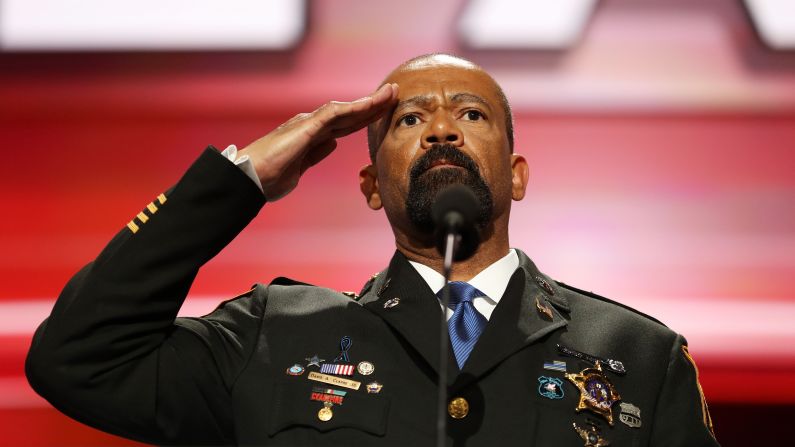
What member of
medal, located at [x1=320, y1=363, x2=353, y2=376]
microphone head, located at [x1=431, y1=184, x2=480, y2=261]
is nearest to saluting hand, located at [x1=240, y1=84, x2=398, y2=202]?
medal, located at [x1=320, y1=363, x2=353, y2=376]

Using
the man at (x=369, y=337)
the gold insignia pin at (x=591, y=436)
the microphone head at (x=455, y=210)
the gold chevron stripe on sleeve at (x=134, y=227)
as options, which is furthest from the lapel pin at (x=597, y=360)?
the gold chevron stripe on sleeve at (x=134, y=227)

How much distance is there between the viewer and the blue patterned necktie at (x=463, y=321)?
2.00 m

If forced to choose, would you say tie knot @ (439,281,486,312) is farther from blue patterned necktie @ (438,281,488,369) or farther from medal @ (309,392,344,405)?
medal @ (309,392,344,405)

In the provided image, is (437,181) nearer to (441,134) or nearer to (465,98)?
(441,134)

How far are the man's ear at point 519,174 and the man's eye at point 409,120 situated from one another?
11.6 inches

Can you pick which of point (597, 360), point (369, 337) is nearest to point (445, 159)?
point (369, 337)

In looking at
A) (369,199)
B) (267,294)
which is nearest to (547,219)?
(369,199)

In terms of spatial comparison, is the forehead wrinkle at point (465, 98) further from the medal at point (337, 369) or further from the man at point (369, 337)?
the medal at point (337, 369)

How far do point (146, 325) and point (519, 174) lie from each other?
95cm

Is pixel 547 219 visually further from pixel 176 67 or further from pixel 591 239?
pixel 176 67

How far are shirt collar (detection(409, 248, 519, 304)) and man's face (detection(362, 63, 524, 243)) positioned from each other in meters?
0.09

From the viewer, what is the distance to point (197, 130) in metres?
2.81

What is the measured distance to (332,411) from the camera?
1.95 m

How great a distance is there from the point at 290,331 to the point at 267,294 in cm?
15
